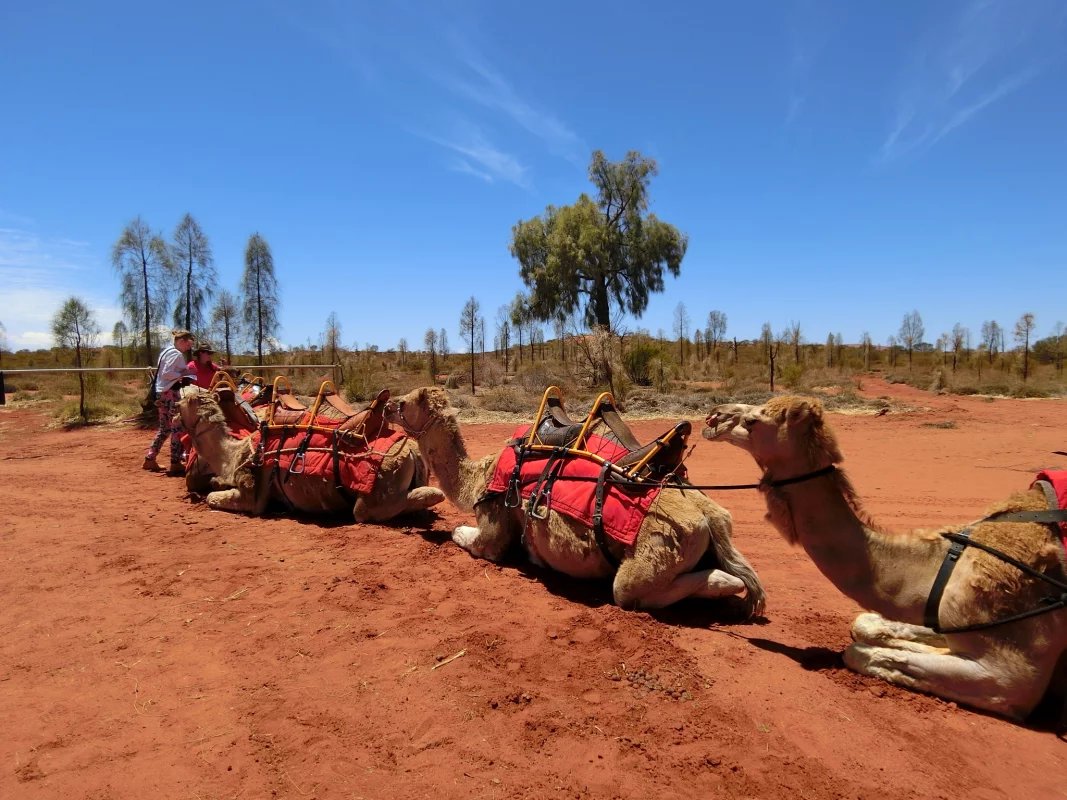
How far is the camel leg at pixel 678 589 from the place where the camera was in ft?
12.6

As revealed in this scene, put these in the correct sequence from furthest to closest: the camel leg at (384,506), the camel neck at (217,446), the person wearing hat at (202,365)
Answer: the person wearing hat at (202,365), the camel neck at (217,446), the camel leg at (384,506)

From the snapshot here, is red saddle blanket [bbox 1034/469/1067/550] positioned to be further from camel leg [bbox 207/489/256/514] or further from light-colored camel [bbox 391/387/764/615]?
camel leg [bbox 207/489/256/514]

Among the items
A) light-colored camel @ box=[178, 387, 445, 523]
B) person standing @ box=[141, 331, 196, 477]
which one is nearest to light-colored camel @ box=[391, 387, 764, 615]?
light-colored camel @ box=[178, 387, 445, 523]

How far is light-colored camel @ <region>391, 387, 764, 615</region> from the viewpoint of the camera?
383 centimetres

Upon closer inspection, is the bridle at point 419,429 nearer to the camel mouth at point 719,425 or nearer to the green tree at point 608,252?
the camel mouth at point 719,425

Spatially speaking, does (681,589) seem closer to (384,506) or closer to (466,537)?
(466,537)

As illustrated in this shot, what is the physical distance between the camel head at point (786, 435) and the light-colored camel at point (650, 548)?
2.58 ft

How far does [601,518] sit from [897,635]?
5.84 ft

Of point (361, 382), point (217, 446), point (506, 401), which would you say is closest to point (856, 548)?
point (217, 446)

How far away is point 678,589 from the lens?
3.91 m

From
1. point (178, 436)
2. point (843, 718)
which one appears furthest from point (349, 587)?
point (178, 436)

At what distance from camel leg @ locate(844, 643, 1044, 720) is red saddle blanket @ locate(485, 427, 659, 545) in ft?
5.01

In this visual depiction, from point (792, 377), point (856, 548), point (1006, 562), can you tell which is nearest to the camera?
point (1006, 562)

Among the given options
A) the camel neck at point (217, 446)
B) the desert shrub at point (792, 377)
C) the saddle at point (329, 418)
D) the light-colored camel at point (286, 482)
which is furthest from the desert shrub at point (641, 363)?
the camel neck at point (217, 446)
